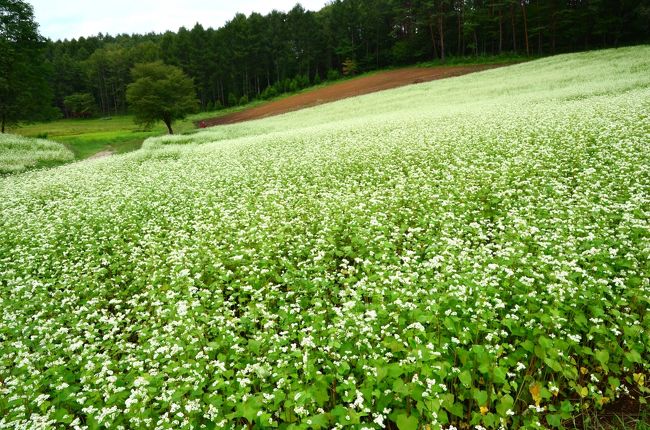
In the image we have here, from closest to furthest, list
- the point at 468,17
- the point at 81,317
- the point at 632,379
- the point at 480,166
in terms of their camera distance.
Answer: the point at 632,379, the point at 81,317, the point at 480,166, the point at 468,17

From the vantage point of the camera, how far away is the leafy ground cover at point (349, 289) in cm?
447

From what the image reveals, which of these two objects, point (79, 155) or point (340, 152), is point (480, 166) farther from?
point (79, 155)

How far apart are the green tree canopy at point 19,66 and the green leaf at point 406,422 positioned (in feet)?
183

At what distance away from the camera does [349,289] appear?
5.98 m

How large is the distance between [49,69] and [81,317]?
64.7 m

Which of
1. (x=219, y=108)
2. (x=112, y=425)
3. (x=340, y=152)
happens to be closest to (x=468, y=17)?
(x=219, y=108)

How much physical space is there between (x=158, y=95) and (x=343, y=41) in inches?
2688

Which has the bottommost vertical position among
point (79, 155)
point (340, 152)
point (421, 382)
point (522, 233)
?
point (421, 382)

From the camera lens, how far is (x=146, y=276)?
26.9 ft

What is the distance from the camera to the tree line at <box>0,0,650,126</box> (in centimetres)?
6394

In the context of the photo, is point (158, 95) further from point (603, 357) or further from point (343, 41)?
point (343, 41)

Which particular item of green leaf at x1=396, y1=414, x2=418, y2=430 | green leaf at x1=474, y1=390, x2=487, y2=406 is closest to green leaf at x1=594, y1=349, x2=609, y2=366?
green leaf at x1=474, y1=390, x2=487, y2=406

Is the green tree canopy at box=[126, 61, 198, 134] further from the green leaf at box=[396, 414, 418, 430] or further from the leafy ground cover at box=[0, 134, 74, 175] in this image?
the green leaf at box=[396, 414, 418, 430]

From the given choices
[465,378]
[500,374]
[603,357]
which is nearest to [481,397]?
[465,378]
